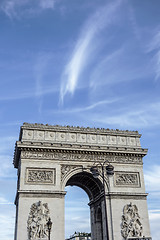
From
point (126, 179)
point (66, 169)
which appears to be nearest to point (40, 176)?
point (66, 169)

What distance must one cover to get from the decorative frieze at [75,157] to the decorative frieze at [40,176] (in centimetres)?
121

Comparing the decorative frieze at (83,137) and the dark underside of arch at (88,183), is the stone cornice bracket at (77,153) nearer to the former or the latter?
the decorative frieze at (83,137)

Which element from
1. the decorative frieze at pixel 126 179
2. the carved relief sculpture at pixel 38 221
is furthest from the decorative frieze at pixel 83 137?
the carved relief sculpture at pixel 38 221

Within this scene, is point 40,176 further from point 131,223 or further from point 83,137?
point 131,223

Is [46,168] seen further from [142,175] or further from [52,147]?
[142,175]

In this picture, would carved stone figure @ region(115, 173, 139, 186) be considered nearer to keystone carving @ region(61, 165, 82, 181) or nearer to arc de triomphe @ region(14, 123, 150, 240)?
arc de triomphe @ region(14, 123, 150, 240)

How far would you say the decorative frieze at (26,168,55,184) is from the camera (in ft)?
83.8

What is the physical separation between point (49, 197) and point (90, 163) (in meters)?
5.12

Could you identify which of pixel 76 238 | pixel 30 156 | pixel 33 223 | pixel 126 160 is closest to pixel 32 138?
pixel 30 156

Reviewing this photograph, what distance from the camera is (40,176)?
1019 inches

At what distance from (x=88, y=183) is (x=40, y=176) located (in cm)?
660

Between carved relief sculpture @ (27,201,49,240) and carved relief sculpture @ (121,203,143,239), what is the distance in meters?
7.01

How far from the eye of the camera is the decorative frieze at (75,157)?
26.4m

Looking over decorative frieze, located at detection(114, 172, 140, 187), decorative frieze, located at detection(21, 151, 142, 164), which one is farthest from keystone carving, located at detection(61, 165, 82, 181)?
decorative frieze, located at detection(114, 172, 140, 187)
